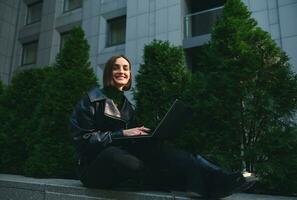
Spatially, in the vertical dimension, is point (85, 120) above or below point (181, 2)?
below

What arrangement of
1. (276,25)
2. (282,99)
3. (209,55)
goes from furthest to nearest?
(276,25)
(209,55)
(282,99)

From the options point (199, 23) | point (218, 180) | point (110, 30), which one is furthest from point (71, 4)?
point (218, 180)

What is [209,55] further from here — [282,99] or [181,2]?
[181,2]

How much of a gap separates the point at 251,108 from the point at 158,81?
1.54 metres

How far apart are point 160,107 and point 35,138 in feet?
7.83

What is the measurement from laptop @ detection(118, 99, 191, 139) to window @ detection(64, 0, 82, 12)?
1371cm

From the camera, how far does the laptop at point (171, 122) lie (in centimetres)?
239

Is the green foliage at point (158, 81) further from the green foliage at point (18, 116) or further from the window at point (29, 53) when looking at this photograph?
the window at point (29, 53)

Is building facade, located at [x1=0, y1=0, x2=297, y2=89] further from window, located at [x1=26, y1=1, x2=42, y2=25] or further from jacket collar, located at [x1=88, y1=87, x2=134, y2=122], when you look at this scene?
jacket collar, located at [x1=88, y1=87, x2=134, y2=122]

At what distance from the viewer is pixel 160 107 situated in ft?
14.7

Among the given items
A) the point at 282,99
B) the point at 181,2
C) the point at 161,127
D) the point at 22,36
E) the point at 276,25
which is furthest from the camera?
the point at 22,36

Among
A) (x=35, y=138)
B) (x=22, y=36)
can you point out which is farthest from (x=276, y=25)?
(x=22, y=36)

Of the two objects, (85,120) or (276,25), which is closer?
(85,120)

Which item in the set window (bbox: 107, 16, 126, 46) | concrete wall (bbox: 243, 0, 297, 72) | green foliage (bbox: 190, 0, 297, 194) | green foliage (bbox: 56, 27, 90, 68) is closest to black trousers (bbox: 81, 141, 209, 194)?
green foliage (bbox: 190, 0, 297, 194)
